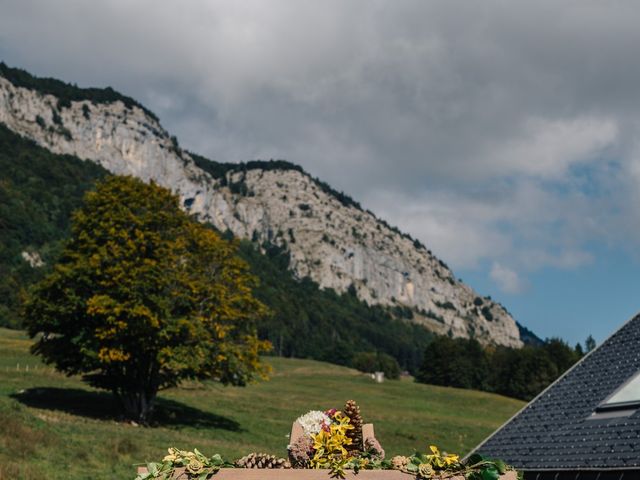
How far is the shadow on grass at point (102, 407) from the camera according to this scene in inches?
1451

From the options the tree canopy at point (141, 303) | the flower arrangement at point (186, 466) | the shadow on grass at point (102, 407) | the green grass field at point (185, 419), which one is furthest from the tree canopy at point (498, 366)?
the flower arrangement at point (186, 466)

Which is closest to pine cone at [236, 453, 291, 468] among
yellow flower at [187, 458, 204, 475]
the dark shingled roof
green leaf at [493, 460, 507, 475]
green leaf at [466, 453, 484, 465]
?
yellow flower at [187, 458, 204, 475]

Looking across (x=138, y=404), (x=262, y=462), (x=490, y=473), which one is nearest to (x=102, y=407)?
(x=138, y=404)

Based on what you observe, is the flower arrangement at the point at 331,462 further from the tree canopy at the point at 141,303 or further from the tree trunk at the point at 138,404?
the tree trunk at the point at 138,404

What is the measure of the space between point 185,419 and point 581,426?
30471 millimetres

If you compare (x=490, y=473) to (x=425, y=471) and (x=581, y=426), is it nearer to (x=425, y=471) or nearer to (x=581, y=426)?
(x=425, y=471)

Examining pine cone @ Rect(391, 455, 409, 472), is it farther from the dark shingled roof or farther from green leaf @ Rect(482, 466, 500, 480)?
the dark shingled roof

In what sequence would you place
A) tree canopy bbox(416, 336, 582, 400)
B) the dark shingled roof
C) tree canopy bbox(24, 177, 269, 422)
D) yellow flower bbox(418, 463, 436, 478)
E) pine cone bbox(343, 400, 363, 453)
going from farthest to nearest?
tree canopy bbox(416, 336, 582, 400), tree canopy bbox(24, 177, 269, 422), the dark shingled roof, pine cone bbox(343, 400, 363, 453), yellow flower bbox(418, 463, 436, 478)

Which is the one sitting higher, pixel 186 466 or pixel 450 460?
pixel 450 460

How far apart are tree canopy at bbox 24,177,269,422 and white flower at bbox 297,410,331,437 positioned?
95.6 feet

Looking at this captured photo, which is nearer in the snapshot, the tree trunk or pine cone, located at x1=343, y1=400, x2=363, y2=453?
pine cone, located at x1=343, y1=400, x2=363, y2=453

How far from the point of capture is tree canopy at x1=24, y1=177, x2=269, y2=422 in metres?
35.1

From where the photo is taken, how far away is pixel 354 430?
259 inches

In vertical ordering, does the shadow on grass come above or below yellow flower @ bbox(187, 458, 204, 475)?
below
